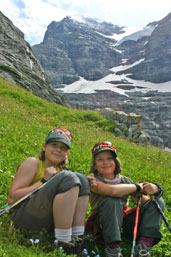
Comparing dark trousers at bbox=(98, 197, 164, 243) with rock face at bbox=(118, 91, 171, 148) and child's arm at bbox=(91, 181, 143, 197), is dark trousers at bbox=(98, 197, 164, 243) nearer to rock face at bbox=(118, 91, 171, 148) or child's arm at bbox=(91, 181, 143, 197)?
child's arm at bbox=(91, 181, 143, 197)

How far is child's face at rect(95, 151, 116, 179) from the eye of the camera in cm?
335

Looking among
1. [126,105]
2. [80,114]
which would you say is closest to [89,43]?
[126,105]

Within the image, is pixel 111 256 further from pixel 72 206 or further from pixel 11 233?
pixel 11 233

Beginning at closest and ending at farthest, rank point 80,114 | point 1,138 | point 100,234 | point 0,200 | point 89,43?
1. point 100,234
2. point 0,200
3. point 1,138
4. point 80,114
5. point 89,43

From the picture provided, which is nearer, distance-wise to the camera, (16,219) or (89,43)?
(16,219)

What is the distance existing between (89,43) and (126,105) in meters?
134

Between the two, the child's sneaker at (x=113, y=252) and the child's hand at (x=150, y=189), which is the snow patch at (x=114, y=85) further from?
the child's sneaker at (x=113, y=252)

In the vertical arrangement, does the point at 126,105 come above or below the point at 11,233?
above

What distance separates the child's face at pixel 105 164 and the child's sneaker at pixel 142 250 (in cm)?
106

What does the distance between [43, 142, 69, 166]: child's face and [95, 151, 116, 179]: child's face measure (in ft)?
1.82

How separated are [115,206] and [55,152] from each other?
3.83 ft

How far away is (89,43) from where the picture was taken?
188 metres

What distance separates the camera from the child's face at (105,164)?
11.0 feet

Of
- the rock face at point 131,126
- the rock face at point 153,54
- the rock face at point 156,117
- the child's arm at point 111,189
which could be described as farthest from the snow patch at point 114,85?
the child's arm at point 111,189
